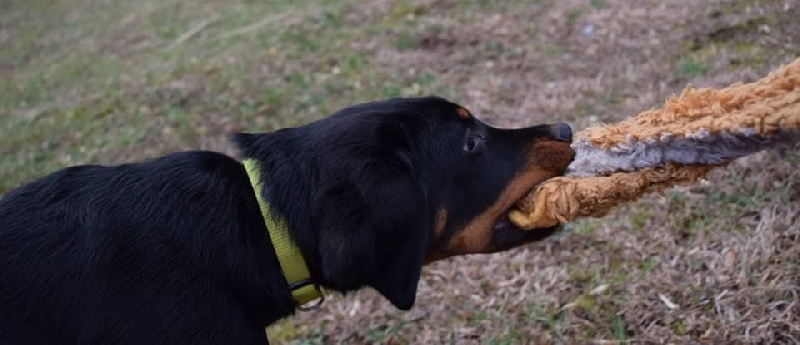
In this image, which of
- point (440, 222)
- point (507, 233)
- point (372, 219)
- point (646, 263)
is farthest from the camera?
point (646, 263)

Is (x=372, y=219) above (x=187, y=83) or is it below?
above

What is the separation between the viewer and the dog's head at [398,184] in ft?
8.16

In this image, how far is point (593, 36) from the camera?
6.98m

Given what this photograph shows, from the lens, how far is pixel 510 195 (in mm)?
2963

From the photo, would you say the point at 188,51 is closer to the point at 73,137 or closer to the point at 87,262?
the point at 73,137

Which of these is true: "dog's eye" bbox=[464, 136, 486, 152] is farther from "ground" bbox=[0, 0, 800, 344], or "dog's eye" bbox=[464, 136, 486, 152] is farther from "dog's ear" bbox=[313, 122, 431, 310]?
"ground" bbox=[0, 0, 800, 344]

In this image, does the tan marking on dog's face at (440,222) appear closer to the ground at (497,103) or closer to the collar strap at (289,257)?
the collar strap at (289,257)

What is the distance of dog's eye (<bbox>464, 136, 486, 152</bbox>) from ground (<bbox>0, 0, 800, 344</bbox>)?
103cm

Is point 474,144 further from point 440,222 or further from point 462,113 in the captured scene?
point 440,222

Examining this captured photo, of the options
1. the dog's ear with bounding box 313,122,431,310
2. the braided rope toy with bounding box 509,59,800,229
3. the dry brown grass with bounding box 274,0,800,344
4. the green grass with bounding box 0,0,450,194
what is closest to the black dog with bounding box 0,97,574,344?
the dog's ear with bounding box 313,122,431,310

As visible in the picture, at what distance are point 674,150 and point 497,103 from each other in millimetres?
3569

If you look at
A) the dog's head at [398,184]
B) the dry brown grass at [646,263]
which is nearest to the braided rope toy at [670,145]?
the dog's head at [398,184]

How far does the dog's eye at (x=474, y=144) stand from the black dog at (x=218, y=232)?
0.13m

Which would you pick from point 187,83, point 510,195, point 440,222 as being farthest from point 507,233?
point 187,83
